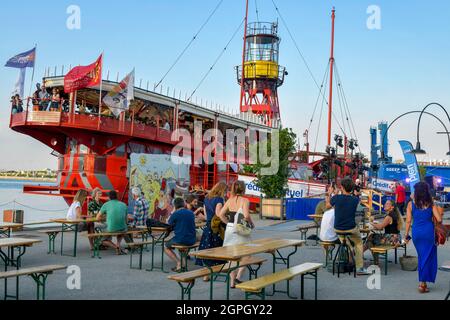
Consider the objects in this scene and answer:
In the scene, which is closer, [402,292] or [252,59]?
[402,292]

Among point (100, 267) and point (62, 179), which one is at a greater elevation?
point (62, 179)

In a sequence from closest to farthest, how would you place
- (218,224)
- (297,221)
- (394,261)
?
(218,224) → (394,261) → (297,221)

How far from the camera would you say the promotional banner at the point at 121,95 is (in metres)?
18.8

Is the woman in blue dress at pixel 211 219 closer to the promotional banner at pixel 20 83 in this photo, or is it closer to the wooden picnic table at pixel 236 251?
the wooden picnic table at pixel 236 251

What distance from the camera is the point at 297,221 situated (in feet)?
71.8

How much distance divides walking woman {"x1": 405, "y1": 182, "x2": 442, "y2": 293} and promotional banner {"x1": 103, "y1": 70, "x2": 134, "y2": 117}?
43.1 feet

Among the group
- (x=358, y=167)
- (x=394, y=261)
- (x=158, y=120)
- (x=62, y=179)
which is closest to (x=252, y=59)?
(x=358, y=167)

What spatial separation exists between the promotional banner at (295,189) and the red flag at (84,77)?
9.84 meters

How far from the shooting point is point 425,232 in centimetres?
772

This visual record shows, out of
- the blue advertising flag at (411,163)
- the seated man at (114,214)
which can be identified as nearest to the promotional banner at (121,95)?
the seated man at (114,214)

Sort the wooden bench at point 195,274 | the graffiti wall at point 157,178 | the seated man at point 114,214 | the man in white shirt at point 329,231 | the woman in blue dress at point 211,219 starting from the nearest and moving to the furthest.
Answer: the wooden bench at point 195,274
the woman in blue dress at point 211,219
the man in white shirt at point 329,231
the seated man at point 114,214
the graffiti wall at point 157,178
